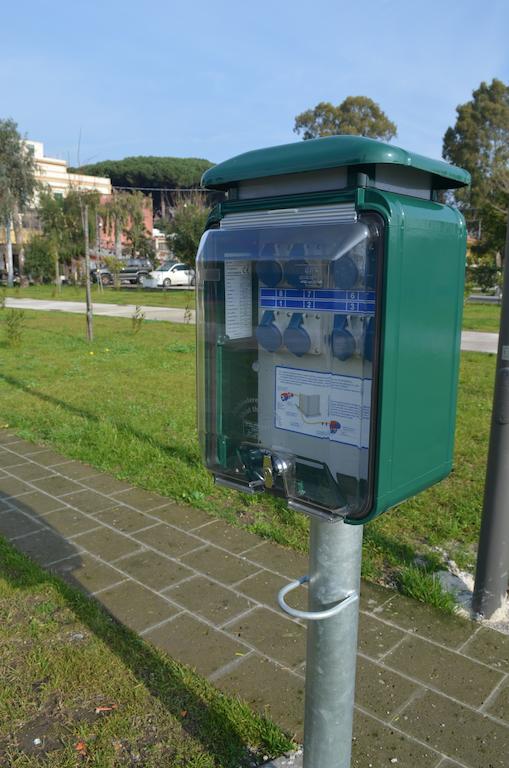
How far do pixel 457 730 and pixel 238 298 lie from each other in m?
1.77

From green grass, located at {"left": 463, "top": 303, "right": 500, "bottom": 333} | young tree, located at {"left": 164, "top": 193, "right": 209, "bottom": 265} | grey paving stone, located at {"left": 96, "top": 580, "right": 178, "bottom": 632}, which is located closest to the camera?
grey paving stone, located at {"left": 96, "top": 580, "right": 178, "bottom": 632}

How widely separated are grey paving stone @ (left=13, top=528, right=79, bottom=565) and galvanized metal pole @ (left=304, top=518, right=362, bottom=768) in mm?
2338

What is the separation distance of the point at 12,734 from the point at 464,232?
2300 millimetres

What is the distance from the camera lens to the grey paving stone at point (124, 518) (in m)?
4.15

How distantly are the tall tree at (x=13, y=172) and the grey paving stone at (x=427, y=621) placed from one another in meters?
36.2

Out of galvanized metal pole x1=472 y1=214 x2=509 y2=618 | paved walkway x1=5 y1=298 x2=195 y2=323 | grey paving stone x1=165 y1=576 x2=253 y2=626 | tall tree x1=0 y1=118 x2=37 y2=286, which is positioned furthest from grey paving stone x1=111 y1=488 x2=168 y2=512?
tall tree x1=0 y1=118 x2=37 y2=286

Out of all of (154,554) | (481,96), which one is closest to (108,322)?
(154,554)

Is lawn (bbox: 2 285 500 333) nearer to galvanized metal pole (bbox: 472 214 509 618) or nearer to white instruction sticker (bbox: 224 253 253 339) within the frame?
galvanized metal pole (bbox: 472 214 509 618)

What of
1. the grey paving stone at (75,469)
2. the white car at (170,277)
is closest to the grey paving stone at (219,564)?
the grey paving stone at (75,469)

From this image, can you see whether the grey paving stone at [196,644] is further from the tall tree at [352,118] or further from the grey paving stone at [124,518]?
the tall tree at [352,118]

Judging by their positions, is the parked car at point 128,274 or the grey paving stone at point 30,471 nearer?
the grey paving stone at point 30,471

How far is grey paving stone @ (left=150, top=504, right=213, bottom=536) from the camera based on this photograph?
4188 millimetres

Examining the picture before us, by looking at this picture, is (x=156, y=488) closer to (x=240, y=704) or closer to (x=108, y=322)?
(x=240, y=704)

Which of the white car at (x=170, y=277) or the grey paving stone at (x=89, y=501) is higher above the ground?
the white car at (x=170, y=277)
